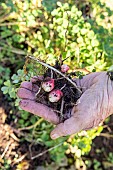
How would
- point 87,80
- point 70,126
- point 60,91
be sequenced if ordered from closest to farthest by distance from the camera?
point 70,126 < point 60,91 < point 87,80

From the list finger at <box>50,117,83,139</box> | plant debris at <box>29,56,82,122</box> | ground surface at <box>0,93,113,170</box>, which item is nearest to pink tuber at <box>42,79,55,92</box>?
plant debris at <box>29,56,82,122</box>

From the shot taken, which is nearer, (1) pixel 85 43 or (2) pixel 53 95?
(2) pixel 53 95

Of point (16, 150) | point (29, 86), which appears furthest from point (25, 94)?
point (16, 150)

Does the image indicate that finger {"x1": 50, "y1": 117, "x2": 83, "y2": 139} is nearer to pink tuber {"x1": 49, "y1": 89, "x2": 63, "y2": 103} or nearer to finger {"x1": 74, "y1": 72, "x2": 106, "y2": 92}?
pink tuber {"x1": 49, "y1": 89, "x2": 63, "y2": 103}

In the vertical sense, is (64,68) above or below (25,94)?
above

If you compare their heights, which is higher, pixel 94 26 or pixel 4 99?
pixel 94 26

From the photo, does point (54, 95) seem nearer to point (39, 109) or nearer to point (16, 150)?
point (39, 109)

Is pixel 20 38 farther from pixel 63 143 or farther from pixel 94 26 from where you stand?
pixel 63 143

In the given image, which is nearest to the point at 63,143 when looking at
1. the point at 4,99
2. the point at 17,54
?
the point at 4,99
